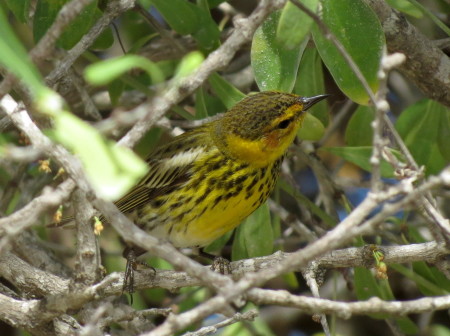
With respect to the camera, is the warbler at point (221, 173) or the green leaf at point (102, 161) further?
the warbler at point (221, 173)

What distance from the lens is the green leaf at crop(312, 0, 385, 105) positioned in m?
2.88

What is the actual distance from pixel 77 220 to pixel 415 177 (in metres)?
1.06

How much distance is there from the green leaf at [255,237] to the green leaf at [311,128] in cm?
43

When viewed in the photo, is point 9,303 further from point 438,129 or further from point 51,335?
point 438,129

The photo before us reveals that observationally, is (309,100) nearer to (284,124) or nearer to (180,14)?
(284,124)

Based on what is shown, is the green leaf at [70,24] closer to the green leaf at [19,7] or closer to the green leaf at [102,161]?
the green leaf at [19,7]

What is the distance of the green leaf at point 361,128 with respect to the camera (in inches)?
153

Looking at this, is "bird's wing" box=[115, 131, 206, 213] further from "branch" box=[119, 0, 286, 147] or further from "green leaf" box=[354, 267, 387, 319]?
"branch" box=[119, 0, 286, 147]

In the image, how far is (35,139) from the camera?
7.54ft

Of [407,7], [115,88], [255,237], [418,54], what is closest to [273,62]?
[407,7]

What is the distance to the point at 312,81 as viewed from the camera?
3859mm

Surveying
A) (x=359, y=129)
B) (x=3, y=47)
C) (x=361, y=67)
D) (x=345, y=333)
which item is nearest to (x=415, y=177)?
(x=361, y=67)

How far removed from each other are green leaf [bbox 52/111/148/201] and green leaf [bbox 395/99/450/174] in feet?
7.89

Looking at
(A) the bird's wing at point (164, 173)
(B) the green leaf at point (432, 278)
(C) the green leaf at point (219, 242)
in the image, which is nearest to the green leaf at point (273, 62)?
(A) the bird's wing at point (164, 173)
